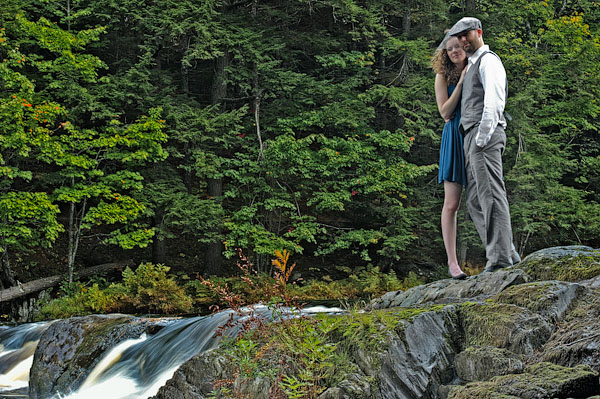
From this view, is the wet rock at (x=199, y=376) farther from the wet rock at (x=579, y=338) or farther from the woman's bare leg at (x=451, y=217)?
the woman's bare leg at (x=451, y=217)

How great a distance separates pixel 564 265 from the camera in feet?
16.8

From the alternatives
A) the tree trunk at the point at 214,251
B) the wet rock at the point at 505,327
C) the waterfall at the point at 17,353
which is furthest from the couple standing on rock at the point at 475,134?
the tree trunk at the point at 214,251

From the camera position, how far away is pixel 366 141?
15.9 meters

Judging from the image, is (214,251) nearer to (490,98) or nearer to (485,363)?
(490,98)

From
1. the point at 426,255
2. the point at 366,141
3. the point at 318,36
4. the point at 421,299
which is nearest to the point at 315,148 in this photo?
the point at 366,141

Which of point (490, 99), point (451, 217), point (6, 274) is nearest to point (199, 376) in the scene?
point (451, 217)

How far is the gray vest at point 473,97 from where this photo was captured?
18.7 feet

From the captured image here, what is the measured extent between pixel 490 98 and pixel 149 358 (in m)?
4.54

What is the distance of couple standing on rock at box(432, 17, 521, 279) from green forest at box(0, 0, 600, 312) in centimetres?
820

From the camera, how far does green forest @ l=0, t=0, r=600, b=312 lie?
43.4 feet

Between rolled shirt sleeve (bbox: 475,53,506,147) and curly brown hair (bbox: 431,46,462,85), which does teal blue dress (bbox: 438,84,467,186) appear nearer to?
curly brown hair (bbox: 431,46,462,85)

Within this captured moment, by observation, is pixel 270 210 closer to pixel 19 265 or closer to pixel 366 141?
pixel 366 141

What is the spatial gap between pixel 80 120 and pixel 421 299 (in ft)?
36.6

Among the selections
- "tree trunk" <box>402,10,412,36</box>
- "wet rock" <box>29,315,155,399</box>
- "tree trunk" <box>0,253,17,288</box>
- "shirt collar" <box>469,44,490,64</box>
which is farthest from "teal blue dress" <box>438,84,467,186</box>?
"tree trunk" <box>402,10,412,36</box>
